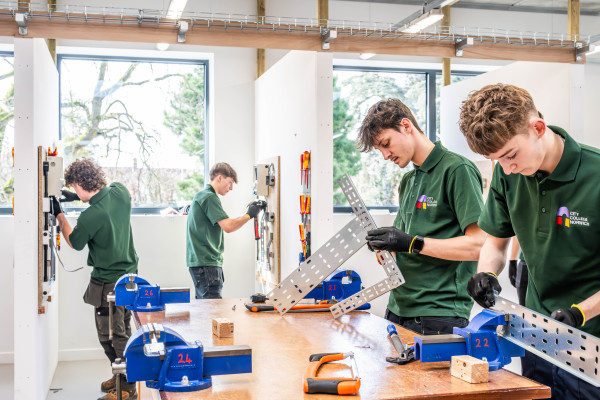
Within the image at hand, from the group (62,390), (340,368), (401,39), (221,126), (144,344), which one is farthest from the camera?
(221,126)

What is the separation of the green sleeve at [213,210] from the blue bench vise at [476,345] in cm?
296

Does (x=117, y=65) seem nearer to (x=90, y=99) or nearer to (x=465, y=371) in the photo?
(x=90, y=99)

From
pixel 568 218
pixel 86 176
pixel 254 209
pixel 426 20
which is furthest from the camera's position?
pixel 254 209

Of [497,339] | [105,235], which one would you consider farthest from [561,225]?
[105,235]

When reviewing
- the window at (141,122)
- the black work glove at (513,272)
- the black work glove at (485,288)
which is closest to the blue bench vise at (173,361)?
the black work glove at (485,288)

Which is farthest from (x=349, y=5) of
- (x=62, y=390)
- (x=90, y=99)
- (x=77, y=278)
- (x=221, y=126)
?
(x=62, y=390)

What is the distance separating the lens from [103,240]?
4.00 m

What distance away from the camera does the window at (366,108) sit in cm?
630

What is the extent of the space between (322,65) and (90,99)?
9.86ft

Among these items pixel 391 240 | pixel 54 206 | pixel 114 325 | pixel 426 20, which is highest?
pixel 426 20

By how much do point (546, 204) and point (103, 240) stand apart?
3.05 m

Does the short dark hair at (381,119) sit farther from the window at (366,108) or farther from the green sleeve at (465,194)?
the window at (366,108)

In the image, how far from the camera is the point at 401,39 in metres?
3.94

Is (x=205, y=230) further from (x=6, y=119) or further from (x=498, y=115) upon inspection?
(x=498, y=115)
